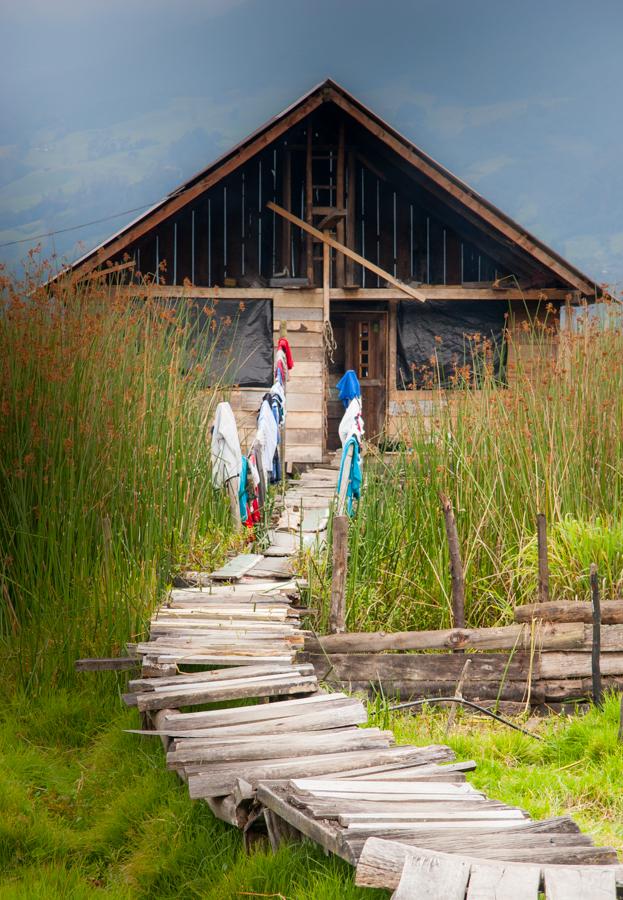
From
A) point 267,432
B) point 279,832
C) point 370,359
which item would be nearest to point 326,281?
point 370,359

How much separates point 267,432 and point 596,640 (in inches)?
147

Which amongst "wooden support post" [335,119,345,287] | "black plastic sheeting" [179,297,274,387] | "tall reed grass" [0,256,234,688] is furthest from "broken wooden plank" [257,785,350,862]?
"wooden support post" [335,119,345,287]

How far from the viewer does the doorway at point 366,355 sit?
1225 cm

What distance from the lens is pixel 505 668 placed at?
16.6 feet

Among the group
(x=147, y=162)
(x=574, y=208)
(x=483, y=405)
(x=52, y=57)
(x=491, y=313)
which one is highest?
(x=52, y=57)

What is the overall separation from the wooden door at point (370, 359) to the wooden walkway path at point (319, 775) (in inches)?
283

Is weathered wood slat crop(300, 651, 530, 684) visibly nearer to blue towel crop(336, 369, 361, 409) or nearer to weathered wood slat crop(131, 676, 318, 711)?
weathered wood slat crop(131, 676, 318, 711)

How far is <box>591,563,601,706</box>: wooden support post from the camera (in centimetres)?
491

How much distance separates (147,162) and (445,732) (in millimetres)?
93740

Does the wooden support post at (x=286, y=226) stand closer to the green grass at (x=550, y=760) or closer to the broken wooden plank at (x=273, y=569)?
the broken wooden plank at (x=273, y=569)

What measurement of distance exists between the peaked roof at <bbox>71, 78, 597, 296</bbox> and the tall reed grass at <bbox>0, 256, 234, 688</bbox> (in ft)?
17.2

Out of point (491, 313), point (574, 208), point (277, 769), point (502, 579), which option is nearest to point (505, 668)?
point (502, 579)

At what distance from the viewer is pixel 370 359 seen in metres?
12.5

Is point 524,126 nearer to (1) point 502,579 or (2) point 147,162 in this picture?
(2) point 147,162
